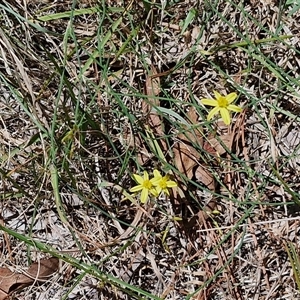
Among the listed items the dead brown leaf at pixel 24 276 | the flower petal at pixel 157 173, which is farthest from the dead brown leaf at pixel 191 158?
the dead brown leaf at pixel 24 276

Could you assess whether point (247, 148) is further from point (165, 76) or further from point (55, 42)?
point (55, 42)

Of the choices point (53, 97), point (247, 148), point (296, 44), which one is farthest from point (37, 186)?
point (296, 44)

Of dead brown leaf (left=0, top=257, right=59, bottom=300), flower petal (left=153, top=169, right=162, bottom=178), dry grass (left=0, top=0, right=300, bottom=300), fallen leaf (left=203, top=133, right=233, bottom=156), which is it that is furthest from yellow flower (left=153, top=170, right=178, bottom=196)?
dead brown leaf (left=0, top=257, right=59, bottom=300)

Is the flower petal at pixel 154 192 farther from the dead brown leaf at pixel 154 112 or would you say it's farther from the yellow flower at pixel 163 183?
the dead brown leaf at pixel 154 112

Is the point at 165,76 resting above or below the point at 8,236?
above

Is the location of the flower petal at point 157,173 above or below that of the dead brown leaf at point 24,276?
above
